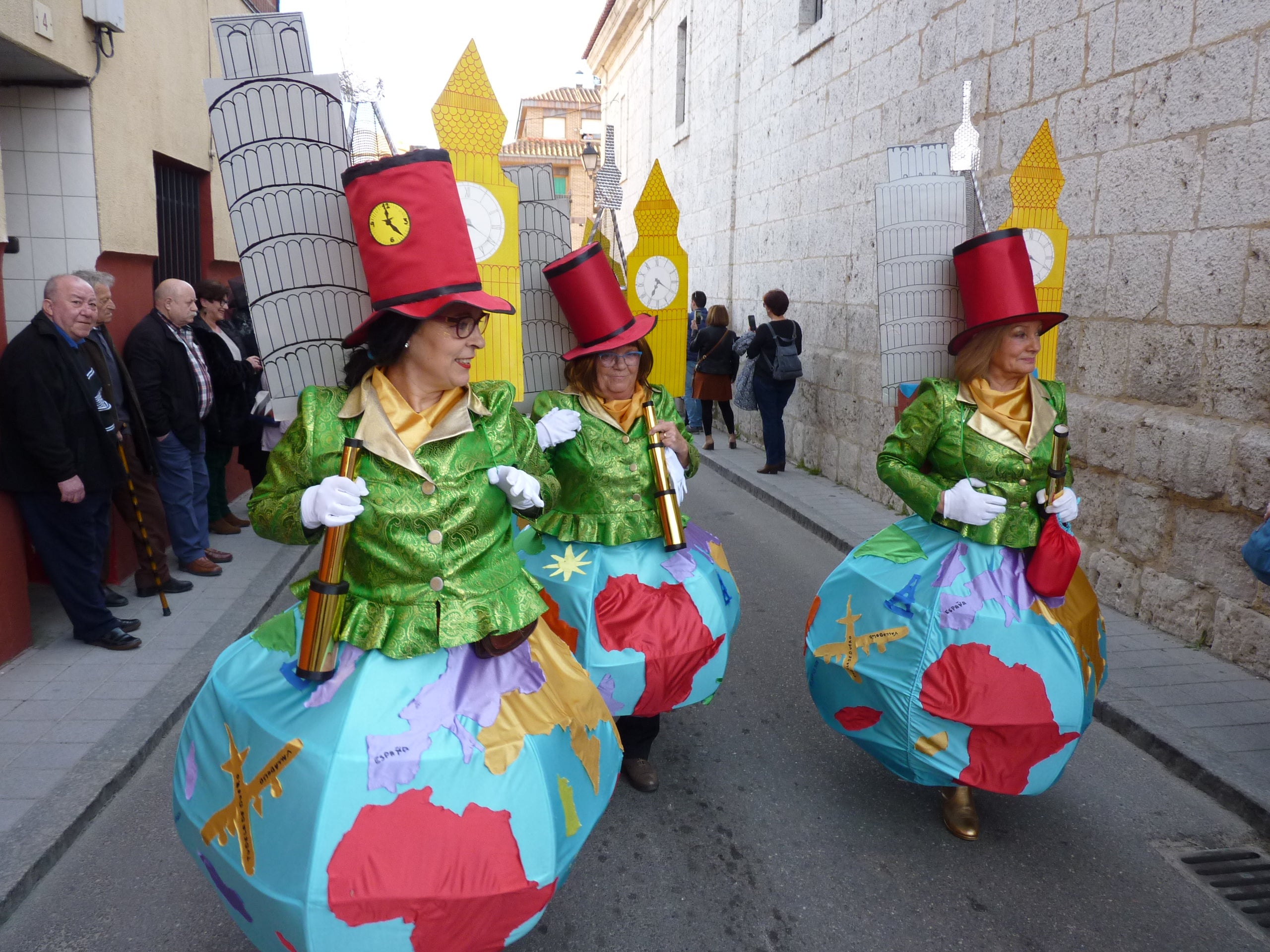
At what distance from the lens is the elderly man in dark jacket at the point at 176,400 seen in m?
6.45

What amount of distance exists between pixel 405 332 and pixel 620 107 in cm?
2423

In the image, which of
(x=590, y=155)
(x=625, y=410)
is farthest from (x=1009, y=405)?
(x=590, y=155)

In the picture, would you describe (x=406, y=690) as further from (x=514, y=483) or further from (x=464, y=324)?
(x=464, y=324)

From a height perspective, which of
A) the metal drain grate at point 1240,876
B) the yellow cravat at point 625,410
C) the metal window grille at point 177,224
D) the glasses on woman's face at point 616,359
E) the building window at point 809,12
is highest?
the building window at point 809,12

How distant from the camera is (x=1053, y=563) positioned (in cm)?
330

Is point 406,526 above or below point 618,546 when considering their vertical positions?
above

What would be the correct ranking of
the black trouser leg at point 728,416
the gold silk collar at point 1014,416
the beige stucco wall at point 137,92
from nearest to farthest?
1. the gold silk collar at point 1014,416
2. the beige stucco wall at point 137,92
3. the black trouser leg at point 728,416

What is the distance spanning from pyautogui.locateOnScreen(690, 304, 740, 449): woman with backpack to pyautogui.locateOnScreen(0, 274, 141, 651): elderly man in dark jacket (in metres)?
7.90

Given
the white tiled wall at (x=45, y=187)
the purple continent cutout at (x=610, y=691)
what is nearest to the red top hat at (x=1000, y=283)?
Answer: the purple continent cutout at (x=610, y=691)

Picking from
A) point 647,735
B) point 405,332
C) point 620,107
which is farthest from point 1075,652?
→ point 620,107

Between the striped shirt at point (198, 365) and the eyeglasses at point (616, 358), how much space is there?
4073mm

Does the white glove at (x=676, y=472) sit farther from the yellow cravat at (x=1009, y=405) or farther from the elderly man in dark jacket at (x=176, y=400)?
the elderly man in dark jacket at (x=176, y=400)

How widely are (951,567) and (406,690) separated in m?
1.99

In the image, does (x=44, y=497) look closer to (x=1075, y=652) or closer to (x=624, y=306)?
(x=624, y=306)
